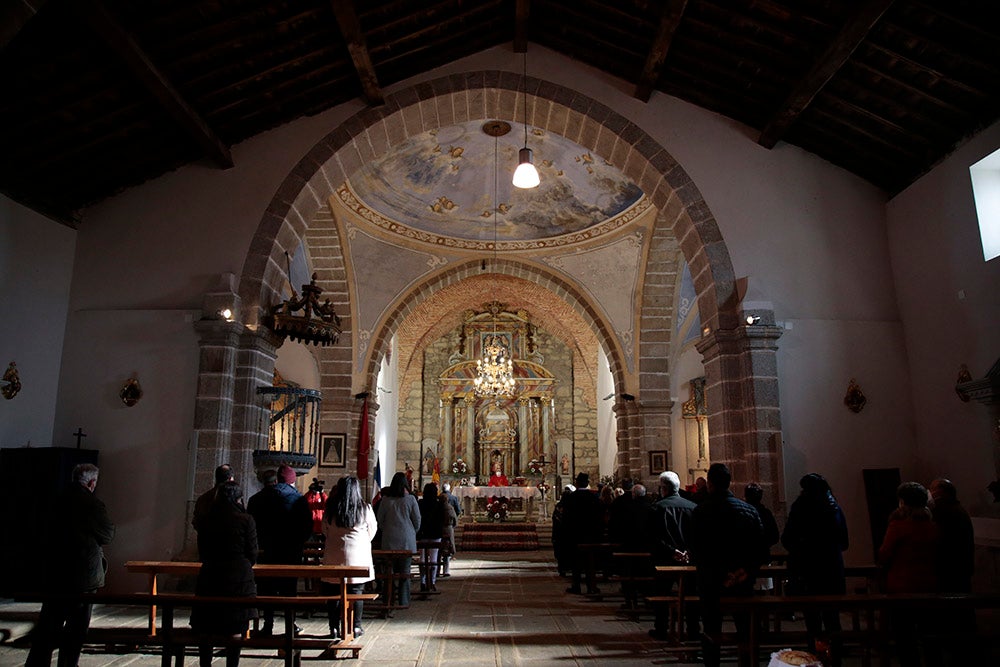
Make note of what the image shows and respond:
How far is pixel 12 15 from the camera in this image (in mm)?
4230

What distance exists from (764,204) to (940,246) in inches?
70.9

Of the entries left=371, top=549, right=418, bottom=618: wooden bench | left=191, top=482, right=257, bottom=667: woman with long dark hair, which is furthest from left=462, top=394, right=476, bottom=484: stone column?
left=191, top=482, right=257, bottom=667: woman with long dark hair

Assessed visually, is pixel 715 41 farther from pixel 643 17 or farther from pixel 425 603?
pixel 425 603

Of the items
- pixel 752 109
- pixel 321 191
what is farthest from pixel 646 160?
pixel 321 191

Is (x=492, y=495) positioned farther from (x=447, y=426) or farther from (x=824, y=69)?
(x=824, y=69)

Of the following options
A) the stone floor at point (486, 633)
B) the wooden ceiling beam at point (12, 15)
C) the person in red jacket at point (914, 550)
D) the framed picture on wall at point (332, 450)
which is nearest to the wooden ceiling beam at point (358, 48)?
the wooden ceiling beam at point (12, 15)

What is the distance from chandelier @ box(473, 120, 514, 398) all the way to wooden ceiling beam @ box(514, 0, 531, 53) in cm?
233

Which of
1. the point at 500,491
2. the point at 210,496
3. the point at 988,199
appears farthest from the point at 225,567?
the point at 500,491

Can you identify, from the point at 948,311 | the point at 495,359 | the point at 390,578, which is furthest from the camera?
the point at 495,359

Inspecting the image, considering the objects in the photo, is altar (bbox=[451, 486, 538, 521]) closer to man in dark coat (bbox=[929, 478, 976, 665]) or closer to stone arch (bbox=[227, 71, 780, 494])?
stone arch (bbox=[227, 71, 780, 494])

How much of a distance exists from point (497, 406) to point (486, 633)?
16947mm

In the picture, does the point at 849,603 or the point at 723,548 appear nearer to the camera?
the point at 849,603

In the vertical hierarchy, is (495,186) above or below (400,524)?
above

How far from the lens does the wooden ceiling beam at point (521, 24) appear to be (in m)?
8.02
